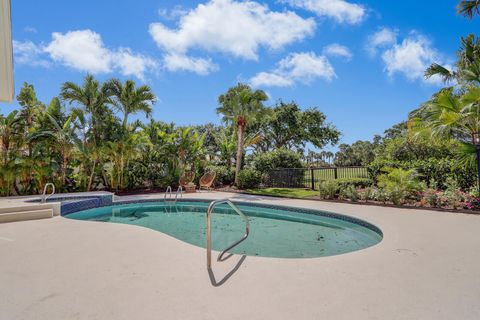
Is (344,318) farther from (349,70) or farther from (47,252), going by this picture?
(349,70)

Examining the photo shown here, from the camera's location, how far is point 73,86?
12414 mm

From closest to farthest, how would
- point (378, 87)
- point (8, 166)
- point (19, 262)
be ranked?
point (19, 262) < point (8, 166) < point (378, 87)

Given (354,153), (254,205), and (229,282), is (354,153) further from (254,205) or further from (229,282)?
(229,282)

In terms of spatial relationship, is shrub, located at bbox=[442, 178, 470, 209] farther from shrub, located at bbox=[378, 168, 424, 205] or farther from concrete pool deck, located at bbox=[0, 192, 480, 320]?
concrete pool deck, located at bbox=[0, 192, 480, 320]

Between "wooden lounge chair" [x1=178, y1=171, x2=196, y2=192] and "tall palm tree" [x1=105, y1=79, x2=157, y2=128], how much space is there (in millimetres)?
4175

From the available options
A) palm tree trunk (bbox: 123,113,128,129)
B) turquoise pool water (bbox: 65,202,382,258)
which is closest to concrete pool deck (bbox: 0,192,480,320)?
turquoise pool water (bbox: 65,202,382,258)

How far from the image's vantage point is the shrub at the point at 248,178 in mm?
15219

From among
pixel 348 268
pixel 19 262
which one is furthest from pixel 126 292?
pixel 348 268

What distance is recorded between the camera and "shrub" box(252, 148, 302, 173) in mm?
16766

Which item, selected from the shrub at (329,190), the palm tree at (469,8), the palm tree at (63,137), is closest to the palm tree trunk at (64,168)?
the palm tree at (63,137)

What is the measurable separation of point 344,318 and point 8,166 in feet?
44.8

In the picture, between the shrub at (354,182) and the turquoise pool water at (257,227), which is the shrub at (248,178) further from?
the shrub at (354,182)

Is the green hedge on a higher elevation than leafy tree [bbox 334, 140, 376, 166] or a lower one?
lower

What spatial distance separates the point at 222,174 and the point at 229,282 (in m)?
13.7
